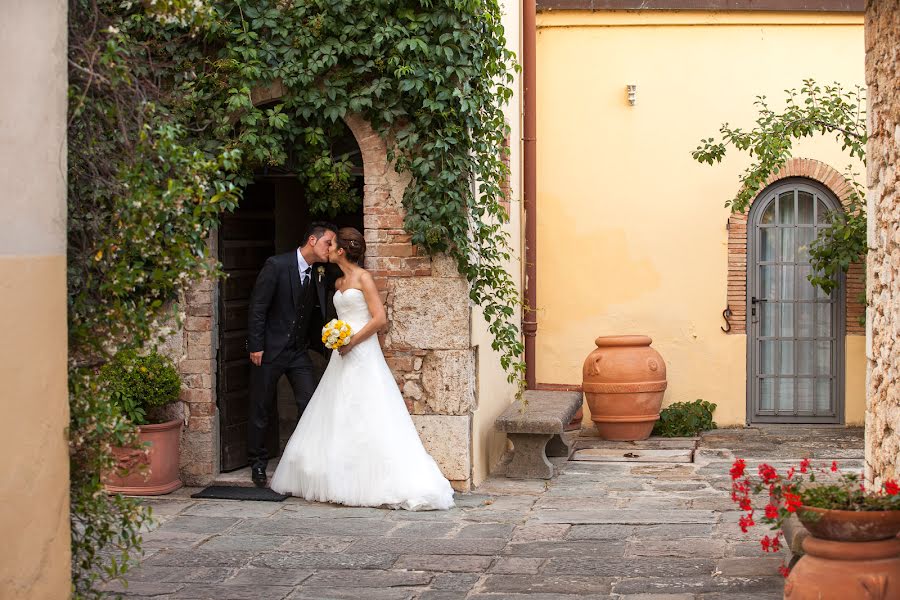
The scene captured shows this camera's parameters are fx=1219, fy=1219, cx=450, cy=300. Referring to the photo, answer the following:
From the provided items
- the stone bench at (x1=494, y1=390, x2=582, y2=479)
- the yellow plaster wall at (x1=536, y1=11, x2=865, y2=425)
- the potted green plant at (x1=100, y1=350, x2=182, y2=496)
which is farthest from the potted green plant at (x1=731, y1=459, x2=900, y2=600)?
the yellow plaster wall at (x1=536, y1=11, x2=865, y2=425)

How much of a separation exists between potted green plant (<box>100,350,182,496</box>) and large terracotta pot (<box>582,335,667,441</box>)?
3.99 metres

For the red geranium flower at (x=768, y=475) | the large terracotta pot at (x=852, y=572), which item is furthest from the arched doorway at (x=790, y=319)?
the large terracotta pot at (x=852, y=572)

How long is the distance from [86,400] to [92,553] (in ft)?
2.13

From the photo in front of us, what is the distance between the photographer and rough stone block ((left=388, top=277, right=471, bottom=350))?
816cm

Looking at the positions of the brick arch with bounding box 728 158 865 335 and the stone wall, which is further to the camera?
the brick arch with bounding box 728 158 865 335

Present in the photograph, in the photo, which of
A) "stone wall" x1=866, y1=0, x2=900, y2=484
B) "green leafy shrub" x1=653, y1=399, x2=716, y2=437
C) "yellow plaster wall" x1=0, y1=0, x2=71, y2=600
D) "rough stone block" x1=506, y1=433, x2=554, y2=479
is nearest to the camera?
"yellow plaster wall" x1=0, y1=0, x2=71, y2=600

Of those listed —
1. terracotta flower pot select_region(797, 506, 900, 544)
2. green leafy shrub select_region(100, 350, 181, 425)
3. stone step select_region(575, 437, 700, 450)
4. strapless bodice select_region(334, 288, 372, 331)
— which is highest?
strapless bodice select_region(334, 288, 372, 331)

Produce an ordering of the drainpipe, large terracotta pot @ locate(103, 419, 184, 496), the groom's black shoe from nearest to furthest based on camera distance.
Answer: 1. large terracotta pot @ locate(103, 419, 184, 496)
2. the groom's black shoe
3. the drainpipe

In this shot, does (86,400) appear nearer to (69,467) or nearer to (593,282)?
(69,467)

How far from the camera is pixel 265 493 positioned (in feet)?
26.8

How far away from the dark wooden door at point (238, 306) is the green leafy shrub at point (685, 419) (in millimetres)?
3804

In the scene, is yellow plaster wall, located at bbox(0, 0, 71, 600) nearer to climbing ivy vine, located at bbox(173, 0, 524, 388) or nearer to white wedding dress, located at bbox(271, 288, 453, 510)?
white wedding dress, located at bbox(271, 288, 453, 510)

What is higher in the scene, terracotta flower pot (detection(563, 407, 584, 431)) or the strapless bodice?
the strapless bodice

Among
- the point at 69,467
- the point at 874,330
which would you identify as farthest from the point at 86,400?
the point at 874,330
